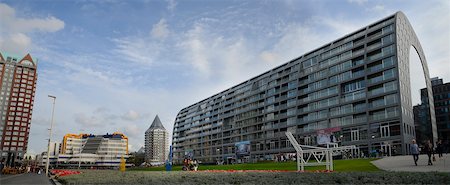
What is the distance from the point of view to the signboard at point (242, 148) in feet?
355

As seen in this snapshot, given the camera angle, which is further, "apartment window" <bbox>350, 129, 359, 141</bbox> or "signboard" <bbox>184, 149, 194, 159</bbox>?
"signboard" <bbox>184, 149, 194, 159</bbox>

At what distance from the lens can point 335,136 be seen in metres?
76.5

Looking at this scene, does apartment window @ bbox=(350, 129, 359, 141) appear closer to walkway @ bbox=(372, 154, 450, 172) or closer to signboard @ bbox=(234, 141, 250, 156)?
signboard @ bbox=(234, 141, 250, 156)

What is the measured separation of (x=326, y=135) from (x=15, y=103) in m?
149

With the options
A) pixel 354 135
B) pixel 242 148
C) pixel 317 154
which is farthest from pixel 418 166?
pixel 242 148

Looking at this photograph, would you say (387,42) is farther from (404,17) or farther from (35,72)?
(35,72)

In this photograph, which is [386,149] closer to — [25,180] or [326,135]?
[326,135]

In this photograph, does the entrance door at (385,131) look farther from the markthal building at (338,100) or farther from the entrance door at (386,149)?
the entrance door at (386,149)

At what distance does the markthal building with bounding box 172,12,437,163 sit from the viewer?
219ft

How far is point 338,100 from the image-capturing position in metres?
77.8

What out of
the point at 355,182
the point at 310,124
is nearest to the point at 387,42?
the point at 310,124

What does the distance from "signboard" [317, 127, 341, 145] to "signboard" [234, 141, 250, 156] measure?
107 ft

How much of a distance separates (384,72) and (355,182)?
6411 cm

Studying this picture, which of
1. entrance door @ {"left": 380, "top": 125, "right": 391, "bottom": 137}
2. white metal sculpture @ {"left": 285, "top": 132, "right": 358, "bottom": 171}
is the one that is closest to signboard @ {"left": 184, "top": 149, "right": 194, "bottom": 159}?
entrance door @ {"left": 380, "top": 125, "right": 391, "bottom": 137}
